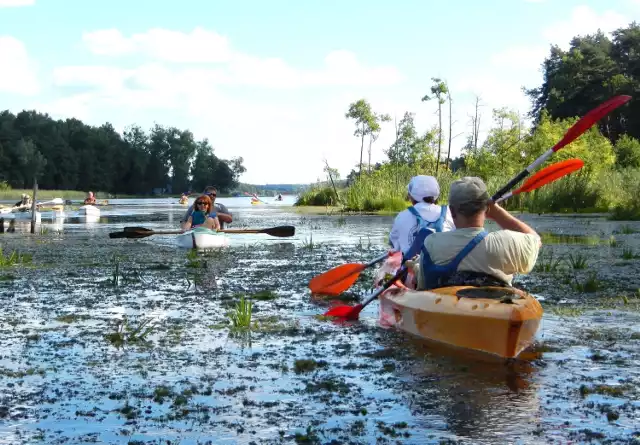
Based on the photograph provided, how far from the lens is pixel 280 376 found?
5789 mm

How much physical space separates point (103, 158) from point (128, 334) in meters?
132

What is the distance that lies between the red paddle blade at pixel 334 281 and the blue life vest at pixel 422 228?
190 cm

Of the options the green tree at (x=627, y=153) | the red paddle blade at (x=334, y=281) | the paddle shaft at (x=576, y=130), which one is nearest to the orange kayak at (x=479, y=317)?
the paddle shaft at (x=576, y=130)

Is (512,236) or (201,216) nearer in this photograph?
(512,236)

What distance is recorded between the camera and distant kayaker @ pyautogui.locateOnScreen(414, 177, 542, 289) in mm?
6410

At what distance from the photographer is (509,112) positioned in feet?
150

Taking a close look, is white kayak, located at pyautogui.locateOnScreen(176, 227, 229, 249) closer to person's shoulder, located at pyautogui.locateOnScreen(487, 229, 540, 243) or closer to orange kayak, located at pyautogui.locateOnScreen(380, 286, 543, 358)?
orange kayak, located at pyautogui.locateOnScreen(380, 286, 543, 358)

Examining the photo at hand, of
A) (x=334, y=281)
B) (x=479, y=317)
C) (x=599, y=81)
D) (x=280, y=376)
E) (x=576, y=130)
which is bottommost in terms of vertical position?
(x=280, y=376)

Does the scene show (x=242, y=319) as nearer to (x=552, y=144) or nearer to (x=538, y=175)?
(x=538, y=175)

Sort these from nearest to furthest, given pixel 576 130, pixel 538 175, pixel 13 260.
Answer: pixel 538 175
pixel 576 130
pixel 13 260

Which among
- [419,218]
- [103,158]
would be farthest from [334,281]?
[103,158]

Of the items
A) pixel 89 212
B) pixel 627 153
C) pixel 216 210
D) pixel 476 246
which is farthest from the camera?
pixel 627 153

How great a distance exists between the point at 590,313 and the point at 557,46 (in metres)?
74.4

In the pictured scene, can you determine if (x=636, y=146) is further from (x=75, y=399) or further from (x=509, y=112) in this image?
(x=75, y=399)
